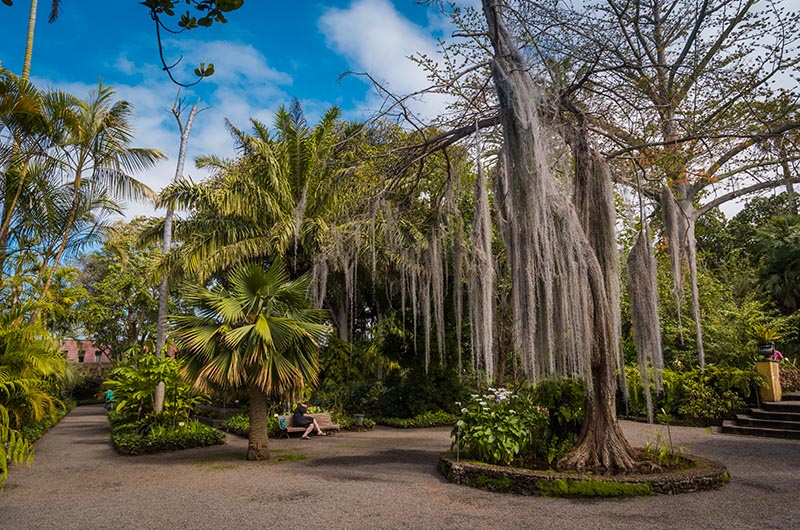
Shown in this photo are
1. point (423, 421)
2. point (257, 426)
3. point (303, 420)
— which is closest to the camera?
point (257, 426)

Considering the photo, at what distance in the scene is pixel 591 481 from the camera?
5.93 m

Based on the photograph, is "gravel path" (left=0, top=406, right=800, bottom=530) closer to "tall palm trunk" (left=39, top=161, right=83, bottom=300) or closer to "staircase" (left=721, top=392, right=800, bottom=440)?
"staircase" (left=721, top=392, right=800, bottom=440)

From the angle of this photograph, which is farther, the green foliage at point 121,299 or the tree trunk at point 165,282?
the green foliage at point 121,299

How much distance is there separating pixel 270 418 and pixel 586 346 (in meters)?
9.68

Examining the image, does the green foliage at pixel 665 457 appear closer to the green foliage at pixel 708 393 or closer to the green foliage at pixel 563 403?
the green foliage at pixel 563 403

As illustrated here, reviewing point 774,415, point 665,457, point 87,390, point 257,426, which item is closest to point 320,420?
point 257,426

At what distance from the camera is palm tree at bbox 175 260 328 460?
330 inches

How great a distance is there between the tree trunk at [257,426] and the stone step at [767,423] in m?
10.0

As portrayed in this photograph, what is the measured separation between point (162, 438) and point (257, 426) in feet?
9.20

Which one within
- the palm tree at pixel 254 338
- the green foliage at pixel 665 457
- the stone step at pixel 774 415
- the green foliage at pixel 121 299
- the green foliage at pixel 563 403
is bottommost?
the green foliage at pixel 665 457

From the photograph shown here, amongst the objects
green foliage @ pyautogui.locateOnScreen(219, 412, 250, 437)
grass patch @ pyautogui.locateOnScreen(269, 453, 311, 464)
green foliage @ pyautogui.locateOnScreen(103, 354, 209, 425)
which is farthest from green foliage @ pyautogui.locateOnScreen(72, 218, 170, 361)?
grass patch @ pyautogui.locateOnScreen(269, 453, 311, 464)

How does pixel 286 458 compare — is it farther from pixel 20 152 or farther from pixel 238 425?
pixel 20 152

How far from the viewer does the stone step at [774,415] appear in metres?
10.8

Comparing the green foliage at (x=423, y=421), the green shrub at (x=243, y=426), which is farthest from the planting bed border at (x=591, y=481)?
the green foliage at (x=423, y=421)
